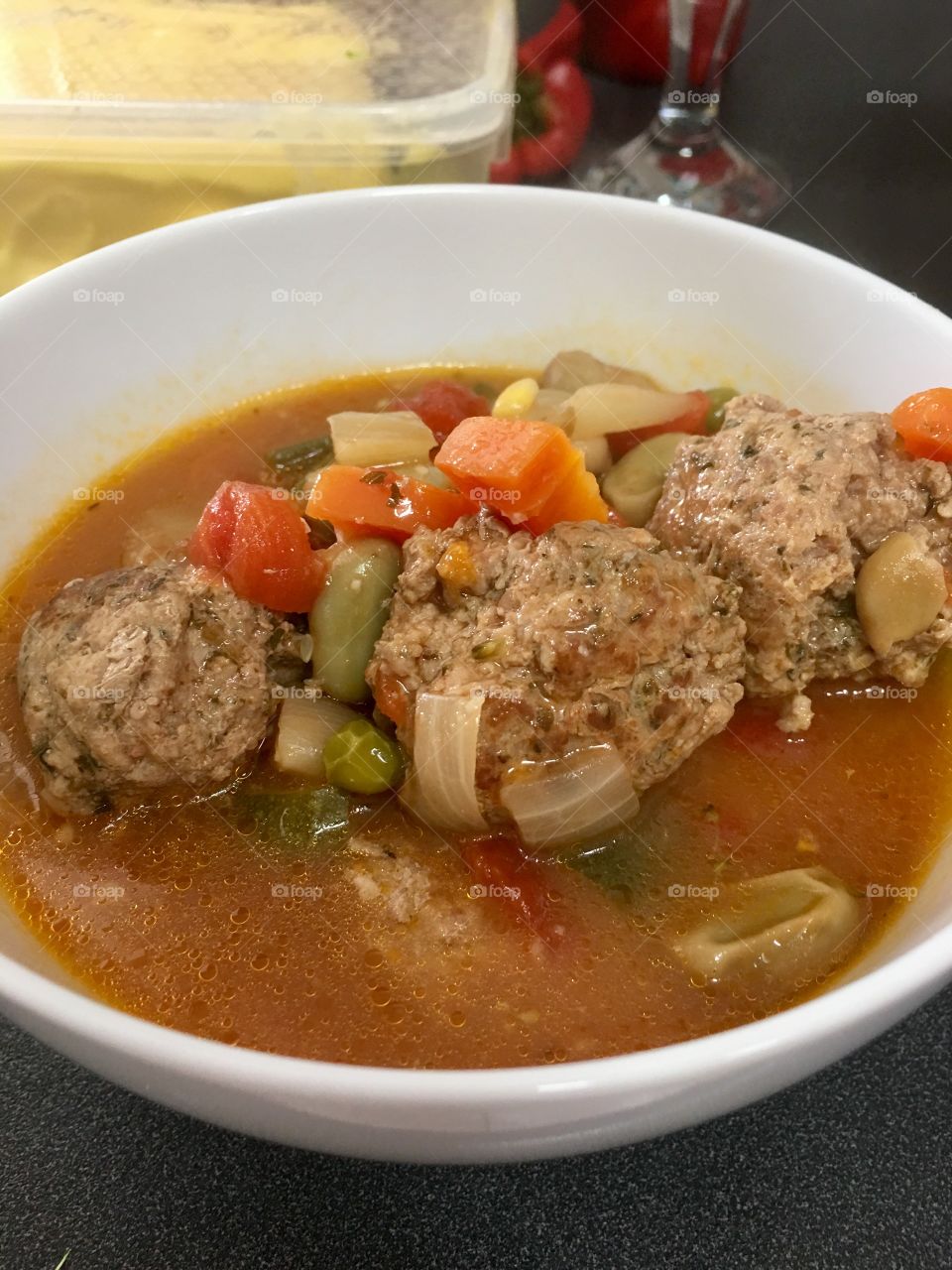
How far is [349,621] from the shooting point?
2.34m

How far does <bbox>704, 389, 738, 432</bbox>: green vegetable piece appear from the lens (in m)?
3.05

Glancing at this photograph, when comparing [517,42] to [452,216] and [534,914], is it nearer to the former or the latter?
[452,216]

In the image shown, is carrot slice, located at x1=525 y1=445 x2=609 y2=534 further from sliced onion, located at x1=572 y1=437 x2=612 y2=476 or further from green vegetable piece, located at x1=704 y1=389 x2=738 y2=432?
green vegetable piece, located at x1=704 y1=389 x2=738 y2=432

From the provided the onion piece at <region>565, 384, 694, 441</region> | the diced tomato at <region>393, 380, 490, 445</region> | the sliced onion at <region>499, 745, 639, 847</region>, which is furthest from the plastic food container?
the sliced onion at <region>499, 745, 639, 847</region>

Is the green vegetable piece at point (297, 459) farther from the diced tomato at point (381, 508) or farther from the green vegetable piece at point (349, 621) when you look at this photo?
the green vegetable piece at point (349, 621)

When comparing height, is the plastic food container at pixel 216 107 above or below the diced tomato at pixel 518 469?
above

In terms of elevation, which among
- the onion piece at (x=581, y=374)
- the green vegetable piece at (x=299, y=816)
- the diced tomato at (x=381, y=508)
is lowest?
the green vegetable piece at (x=299, y=816)

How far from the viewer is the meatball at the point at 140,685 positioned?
2.07 m

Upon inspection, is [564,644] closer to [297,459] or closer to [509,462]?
[509,462]

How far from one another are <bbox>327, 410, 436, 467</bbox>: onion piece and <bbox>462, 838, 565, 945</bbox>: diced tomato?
3.56ft

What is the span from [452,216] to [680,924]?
2268 millimetres

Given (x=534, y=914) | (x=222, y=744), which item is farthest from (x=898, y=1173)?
(x=222, y=744)

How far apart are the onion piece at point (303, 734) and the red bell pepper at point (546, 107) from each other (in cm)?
334

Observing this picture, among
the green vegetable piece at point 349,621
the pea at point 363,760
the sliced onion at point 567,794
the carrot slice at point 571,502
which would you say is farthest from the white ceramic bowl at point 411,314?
the carrot slice at point 571,502
